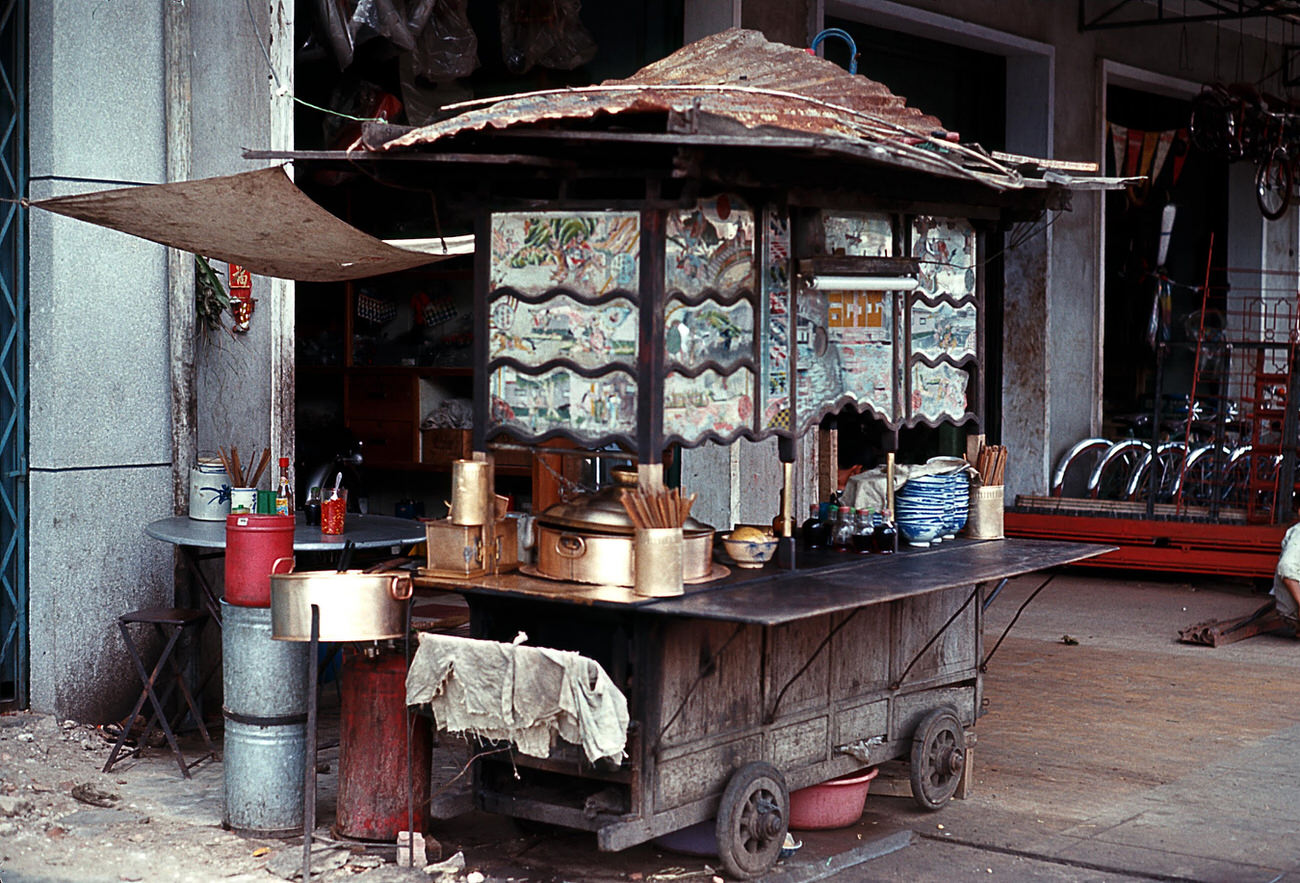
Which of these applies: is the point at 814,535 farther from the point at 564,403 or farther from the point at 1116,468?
the point at 1116,468

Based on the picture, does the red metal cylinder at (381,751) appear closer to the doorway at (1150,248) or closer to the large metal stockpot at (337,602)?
the large metal stockpot at (337,602)

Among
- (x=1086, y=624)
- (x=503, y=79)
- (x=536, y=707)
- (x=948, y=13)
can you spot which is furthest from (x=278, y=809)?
(x=948, y=13)

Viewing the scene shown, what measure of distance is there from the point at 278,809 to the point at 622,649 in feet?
5.23

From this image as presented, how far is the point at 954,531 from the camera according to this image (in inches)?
270

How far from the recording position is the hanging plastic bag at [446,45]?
966 cm

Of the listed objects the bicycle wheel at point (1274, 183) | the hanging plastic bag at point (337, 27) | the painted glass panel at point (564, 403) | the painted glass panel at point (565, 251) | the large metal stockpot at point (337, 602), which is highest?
the bicycle wheel at point (1274, 183)

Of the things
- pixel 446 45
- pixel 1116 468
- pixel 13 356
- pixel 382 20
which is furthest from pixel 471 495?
pixel 1116 468

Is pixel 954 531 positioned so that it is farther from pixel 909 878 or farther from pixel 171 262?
pixel 171 262

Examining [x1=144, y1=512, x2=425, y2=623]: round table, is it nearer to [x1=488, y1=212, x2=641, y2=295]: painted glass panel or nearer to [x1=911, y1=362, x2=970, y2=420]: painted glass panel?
[x1=488, y1=212, x2=641, y2=295]: painted glass panel

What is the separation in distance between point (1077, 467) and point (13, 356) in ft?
35.2

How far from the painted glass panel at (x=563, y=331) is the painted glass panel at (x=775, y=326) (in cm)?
69

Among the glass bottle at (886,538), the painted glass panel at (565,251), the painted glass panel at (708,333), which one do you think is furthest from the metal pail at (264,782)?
the glass bottle at (886,538)

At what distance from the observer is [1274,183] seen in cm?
1694

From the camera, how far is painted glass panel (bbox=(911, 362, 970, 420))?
260 inches
